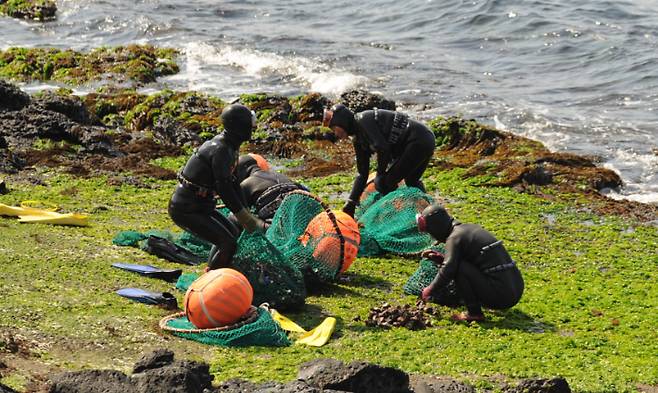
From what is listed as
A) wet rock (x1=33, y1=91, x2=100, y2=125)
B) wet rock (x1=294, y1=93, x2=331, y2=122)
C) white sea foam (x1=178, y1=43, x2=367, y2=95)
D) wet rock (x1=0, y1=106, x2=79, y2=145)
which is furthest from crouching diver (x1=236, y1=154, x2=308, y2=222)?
white sea foam (x1=178, y1=43, x2=367, y2=95)

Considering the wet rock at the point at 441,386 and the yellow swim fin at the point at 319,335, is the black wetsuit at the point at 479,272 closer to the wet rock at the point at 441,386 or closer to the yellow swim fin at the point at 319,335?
the yellow swim fin at the point at 319,335

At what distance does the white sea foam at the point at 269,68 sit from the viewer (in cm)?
2863

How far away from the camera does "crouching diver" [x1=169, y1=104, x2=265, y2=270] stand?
32.3ft

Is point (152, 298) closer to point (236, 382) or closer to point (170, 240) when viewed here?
point (170, 240)

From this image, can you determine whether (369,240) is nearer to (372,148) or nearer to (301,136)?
(372,148)

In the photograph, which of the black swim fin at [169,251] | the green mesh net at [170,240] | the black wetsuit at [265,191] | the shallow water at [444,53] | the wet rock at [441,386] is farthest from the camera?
the shallow water at [444,53]

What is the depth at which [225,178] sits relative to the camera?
9.84 meters

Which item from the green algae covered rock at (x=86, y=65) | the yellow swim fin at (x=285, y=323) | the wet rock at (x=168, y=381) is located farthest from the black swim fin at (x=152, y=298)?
the green algae covered rock at (x=86, y=65)

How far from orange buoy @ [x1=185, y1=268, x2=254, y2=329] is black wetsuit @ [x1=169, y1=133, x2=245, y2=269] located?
3.21 ft

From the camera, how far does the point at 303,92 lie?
27750 millimetres

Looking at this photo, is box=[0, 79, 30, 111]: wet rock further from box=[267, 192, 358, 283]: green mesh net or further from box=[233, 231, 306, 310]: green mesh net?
box=[233, 231, 306, 310]: green mesh net

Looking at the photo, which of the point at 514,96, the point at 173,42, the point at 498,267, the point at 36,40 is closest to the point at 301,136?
the point at 514,96

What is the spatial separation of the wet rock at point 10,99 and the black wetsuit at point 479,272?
1284 cm

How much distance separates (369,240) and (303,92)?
16.0m
